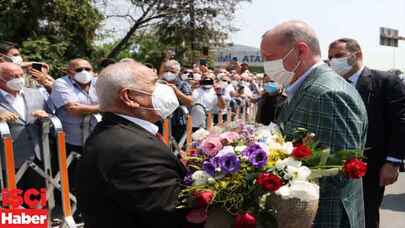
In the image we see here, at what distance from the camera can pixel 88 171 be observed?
2.13 m

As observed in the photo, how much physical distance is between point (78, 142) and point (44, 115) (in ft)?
2.72

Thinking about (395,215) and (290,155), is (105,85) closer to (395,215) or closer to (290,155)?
(290,155)

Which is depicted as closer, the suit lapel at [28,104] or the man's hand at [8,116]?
the man's hand at [8,116]

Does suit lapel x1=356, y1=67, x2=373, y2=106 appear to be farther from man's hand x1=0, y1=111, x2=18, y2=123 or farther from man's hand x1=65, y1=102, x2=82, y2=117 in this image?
man's hand x1=0, y1=111, x2=18, y2=123

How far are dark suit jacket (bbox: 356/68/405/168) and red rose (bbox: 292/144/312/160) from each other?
79.6 inches

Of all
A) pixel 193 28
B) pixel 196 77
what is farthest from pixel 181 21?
pixel 196 77

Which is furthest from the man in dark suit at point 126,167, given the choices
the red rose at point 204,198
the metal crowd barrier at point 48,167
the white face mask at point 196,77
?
the white face mask at point 196,77

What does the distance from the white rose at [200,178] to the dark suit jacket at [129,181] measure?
74 mm

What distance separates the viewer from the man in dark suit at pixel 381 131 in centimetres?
393

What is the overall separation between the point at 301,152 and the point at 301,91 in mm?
584

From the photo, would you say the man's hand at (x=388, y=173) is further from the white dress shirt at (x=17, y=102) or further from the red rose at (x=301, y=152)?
the white dress shirt at (x=17, y=102)

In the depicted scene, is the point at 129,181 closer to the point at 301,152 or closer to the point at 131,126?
the point at 131,126

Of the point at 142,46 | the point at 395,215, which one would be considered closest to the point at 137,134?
the point at 395,215

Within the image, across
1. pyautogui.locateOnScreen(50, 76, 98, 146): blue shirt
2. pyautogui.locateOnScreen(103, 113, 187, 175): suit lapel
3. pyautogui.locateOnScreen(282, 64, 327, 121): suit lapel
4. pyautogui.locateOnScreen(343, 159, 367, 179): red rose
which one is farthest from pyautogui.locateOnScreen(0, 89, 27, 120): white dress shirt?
pyautogui.locateOnScreen(343, 159, 367, 179): red rose
